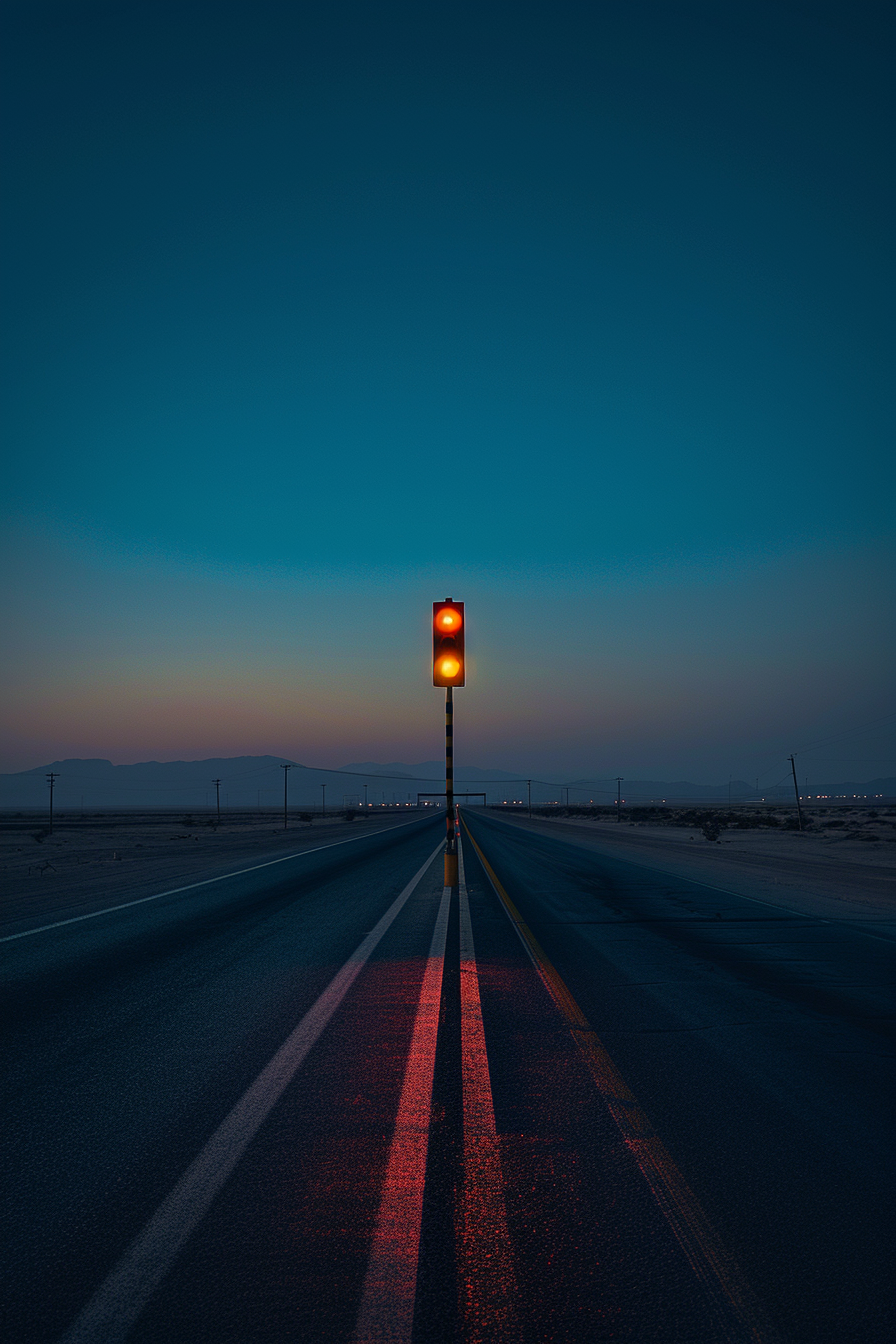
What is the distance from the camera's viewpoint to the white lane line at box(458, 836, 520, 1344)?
96.0 inches

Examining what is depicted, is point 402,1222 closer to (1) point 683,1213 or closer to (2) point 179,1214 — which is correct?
(2) point 179,1214

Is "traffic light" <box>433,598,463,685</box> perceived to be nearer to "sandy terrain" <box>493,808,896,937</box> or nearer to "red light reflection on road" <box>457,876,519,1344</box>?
"sandy terrain" <box>493,808,896,937</box>

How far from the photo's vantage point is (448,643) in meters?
13.1

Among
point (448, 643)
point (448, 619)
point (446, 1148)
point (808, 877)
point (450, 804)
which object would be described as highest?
point (448, 619)

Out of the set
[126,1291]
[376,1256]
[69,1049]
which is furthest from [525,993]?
[126,1291]

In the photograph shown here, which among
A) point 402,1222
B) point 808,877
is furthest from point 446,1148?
point 808,877

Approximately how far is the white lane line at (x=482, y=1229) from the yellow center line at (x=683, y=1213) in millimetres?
651

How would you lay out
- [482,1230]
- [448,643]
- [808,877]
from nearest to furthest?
[482,1230]
[448,643]
[808,877]

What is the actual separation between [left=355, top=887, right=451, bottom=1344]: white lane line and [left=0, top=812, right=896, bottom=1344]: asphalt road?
0.05 feet

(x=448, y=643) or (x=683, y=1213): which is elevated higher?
(x=448, y=643)

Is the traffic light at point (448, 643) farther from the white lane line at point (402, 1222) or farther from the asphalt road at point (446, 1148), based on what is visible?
the white lane line at point (402, 1222)

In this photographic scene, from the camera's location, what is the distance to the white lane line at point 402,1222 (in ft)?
7.97

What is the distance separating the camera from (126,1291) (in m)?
2.57

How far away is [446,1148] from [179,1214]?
1.21 meters
